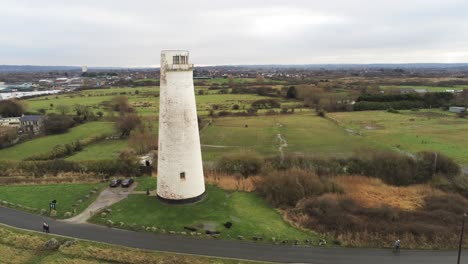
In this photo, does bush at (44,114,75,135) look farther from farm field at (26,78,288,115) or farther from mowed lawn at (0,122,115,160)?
farm field at (26,78,288,115)

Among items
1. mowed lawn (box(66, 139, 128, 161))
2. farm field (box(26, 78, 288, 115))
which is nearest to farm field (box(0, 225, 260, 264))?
mowed lawn (box(66, 139, 128, 161))

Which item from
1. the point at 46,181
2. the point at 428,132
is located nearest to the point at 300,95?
the point at 428,132

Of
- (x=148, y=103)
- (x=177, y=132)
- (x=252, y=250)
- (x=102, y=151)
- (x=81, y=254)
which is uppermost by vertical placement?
(x=177, y=132)

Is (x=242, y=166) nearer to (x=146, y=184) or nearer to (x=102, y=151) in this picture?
(x=146, y=184)

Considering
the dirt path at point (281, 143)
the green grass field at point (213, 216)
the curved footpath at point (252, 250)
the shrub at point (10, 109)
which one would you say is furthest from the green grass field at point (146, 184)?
the shrub at point (10, 109)

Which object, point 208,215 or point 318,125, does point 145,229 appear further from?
point 318,125

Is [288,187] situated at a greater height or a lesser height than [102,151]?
greater

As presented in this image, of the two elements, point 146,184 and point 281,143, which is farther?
point 281,143

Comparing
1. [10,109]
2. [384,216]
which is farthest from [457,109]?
[10,109]
